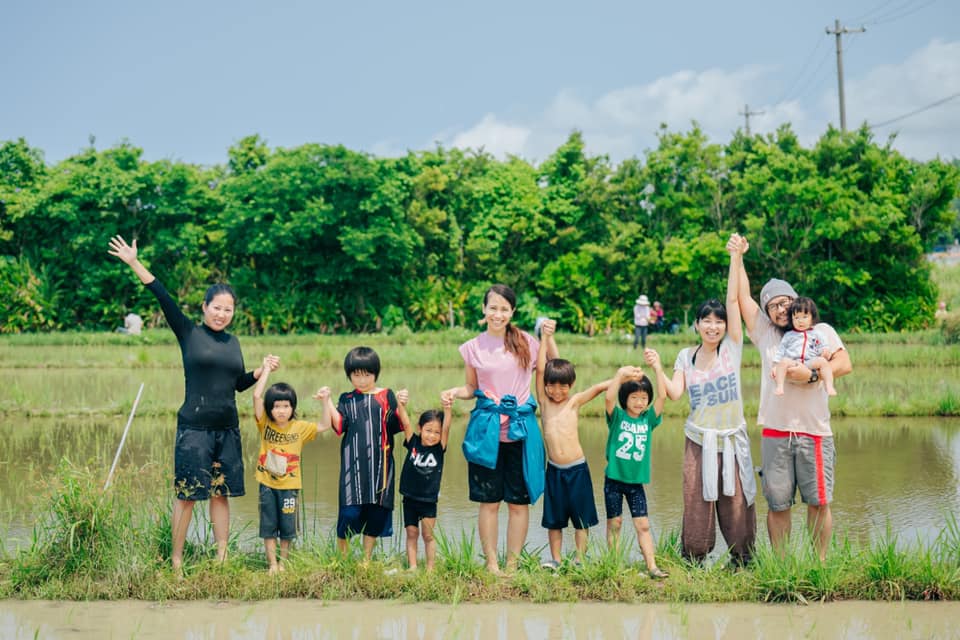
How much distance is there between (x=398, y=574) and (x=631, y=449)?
1.38 metres

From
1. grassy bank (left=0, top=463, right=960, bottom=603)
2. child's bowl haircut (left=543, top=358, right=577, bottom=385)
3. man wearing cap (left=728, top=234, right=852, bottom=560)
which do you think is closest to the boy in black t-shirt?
grassy bank (left=0, top=463, right=960, bottom=603)

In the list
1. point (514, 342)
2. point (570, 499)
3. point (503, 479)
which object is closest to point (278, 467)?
point (503, 479)

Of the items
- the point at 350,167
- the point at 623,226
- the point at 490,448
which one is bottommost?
the point at 490,448

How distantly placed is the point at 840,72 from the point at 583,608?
82.6 feet

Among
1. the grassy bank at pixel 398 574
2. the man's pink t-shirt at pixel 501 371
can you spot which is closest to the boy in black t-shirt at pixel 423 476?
the grassy bank at pixel 398 574

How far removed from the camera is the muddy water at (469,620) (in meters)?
3.75

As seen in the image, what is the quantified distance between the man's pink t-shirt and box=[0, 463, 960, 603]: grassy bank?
32.1 inches

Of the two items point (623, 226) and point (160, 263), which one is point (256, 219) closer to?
point (160, 263)

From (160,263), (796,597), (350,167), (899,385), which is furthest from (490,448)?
(160,263)

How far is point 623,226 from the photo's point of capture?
23.3 metres

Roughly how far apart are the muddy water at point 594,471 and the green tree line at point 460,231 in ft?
43.6

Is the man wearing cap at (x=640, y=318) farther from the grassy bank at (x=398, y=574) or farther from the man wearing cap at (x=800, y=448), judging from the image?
the grassy bank at (x=398, y=574)

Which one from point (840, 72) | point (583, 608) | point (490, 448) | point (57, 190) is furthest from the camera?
point (840, 72)

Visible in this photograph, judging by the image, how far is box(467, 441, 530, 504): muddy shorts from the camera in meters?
4.53
